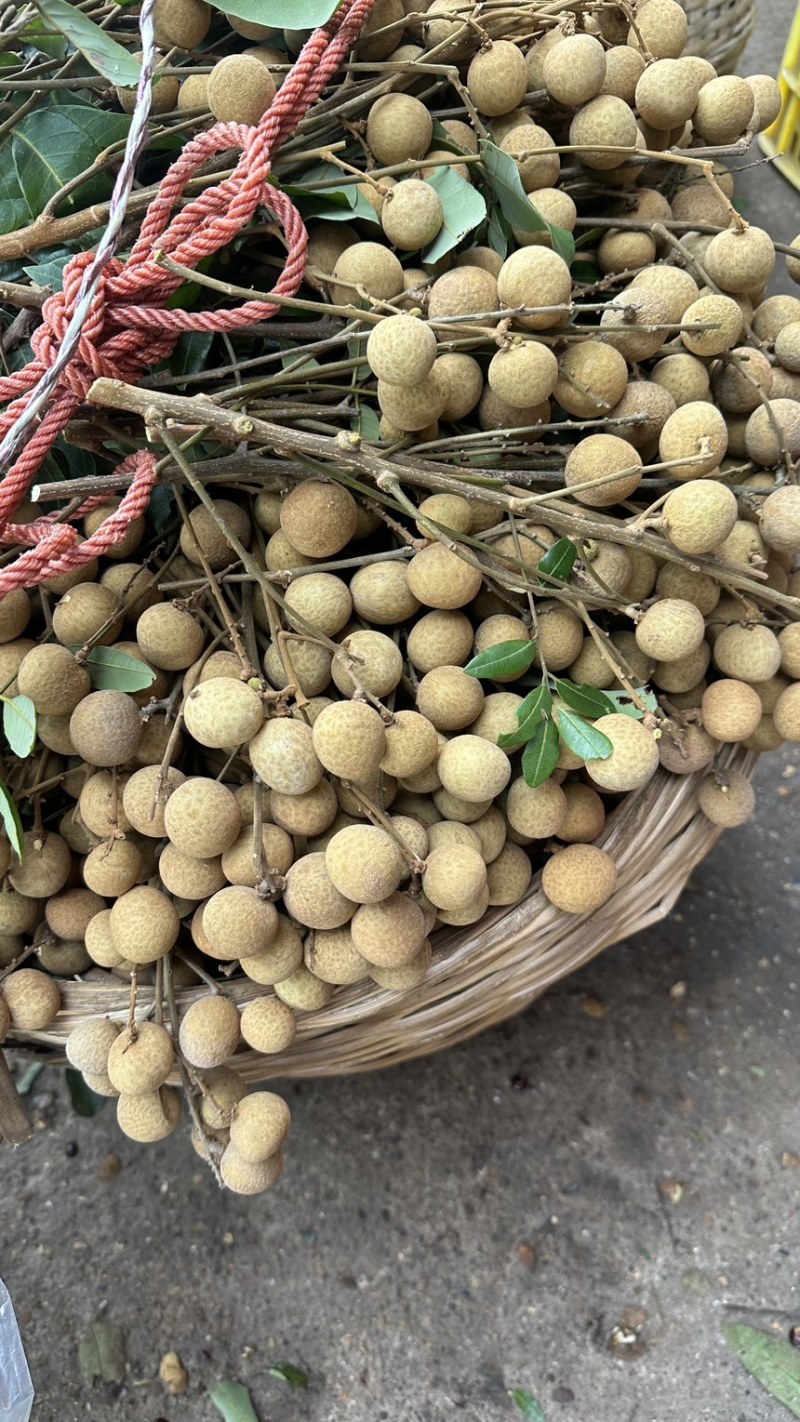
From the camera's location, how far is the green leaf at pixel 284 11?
0.76 meters

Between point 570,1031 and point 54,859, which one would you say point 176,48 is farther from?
point 570,1031

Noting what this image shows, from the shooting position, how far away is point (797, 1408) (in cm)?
106

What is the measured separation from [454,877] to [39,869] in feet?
1.23

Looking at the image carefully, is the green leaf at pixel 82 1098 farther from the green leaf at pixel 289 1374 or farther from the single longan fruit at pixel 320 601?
the single longan fruit at pixel 320 601

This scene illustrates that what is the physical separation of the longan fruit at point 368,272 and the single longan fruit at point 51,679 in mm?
374

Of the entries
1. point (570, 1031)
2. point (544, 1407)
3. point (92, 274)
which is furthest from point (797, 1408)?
point (92, 274)

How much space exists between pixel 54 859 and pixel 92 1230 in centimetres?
62

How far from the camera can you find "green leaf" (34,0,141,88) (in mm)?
729

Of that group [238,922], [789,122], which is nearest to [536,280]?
[238,922]

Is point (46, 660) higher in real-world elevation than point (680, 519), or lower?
lower

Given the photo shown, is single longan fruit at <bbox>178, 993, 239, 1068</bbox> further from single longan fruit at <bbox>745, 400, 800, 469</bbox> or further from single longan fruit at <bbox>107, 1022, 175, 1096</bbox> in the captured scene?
single longan fruit at <bbox>745, 400, 800, 469</bbox>

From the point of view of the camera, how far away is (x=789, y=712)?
2.79 feet

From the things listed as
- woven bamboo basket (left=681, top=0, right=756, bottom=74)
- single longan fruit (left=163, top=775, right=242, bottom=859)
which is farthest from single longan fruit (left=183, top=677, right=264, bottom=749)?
woven bamboo basket (left=681, top=0, right=756, bottom=74)

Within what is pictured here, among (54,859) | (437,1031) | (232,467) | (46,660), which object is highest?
(232,467)
